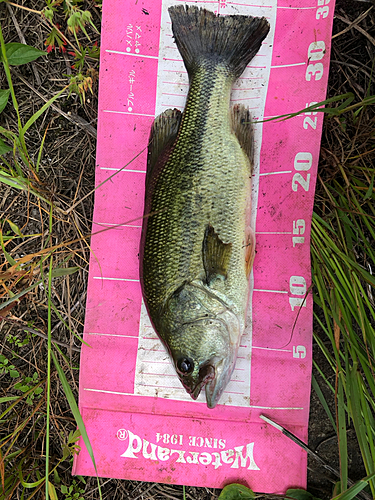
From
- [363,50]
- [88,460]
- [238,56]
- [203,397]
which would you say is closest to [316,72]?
[363,50]

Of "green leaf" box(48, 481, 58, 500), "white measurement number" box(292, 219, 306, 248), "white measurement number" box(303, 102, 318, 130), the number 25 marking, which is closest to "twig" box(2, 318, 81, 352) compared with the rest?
"green leaf" box(48, 481, 58, 500)

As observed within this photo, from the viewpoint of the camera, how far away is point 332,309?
6.14 ft

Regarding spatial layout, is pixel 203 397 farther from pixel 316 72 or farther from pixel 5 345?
pixel 316 72

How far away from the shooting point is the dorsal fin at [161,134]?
203 cm

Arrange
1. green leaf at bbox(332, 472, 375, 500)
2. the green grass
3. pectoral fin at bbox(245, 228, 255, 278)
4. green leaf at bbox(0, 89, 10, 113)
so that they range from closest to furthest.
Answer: green leaf at bbox(332, 472, 375, 500) → the green grass → pectoral fin at bbox(245, 228, 255, 278) → green leaf at bbox(0, 89, 10, 113)

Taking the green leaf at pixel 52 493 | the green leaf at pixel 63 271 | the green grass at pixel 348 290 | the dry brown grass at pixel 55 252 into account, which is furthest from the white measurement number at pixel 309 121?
the green leaf at pixel 52 493

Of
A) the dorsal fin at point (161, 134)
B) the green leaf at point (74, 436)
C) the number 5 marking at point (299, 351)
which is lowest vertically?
the green leaf at point (74, 436)

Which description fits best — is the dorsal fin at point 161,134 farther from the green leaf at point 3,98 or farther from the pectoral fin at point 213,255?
the green leaf at point 3,98

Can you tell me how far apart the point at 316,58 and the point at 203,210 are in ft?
3.93

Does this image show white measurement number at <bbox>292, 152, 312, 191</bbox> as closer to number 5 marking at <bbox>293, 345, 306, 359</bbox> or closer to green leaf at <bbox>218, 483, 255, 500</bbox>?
number 5 marking at <bbox>293, 345, 306, 359</bbox>

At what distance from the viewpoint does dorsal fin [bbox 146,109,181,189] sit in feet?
6.66

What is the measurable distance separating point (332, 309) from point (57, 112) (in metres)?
2.11

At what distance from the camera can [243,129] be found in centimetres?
208

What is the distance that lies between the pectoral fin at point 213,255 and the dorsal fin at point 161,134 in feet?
1.73
